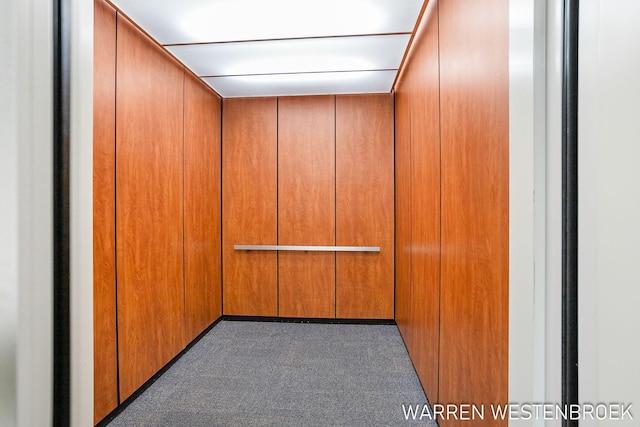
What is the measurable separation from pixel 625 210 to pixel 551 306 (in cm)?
26

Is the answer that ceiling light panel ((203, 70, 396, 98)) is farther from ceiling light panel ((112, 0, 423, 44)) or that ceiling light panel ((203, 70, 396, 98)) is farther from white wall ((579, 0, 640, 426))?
white wall ((579, 0, 640, 426))

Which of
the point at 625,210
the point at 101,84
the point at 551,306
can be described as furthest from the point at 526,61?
the point at 101,84

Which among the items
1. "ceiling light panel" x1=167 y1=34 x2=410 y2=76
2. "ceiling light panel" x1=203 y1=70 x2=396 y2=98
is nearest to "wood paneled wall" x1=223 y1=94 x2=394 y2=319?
"ceiling light panel" x1=203 y1=70 x2=396 y2=98

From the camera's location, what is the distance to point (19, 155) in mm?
596

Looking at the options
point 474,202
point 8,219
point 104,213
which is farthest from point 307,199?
point 8,219

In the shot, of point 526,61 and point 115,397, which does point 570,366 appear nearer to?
point 526,61

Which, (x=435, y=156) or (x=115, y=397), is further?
(x=115, y=397)

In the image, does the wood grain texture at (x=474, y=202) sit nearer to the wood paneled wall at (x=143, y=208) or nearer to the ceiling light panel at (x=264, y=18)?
the ceiling light panel at (x=264, y=18)

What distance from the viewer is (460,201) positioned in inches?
61.0

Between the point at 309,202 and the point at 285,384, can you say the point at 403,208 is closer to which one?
the point at 309,202

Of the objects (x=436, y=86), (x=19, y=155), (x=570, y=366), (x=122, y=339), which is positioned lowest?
(x=122, y=339)

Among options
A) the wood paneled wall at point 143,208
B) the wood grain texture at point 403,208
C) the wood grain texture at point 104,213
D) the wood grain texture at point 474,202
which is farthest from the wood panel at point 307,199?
the wood grain texture at point 474,202

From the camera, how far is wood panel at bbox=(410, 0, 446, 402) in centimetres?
199

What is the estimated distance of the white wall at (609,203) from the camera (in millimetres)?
525
